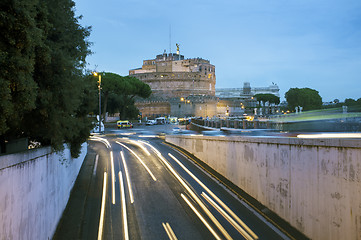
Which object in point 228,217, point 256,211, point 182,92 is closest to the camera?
point 228,217

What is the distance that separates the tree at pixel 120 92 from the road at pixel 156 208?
4734 cm

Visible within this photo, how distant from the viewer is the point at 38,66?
8.12m

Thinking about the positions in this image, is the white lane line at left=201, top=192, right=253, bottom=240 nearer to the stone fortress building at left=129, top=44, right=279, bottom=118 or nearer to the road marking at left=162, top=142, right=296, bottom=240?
the road marking at left=162, top=142, right=296, bottom=240

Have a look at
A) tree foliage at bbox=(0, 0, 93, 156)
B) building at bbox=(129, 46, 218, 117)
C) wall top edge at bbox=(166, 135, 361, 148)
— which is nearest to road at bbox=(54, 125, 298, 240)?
wall top edge at bbox=(166, 135, 361, 148)

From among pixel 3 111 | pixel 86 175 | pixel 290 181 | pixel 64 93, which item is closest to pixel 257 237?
pixel 290 181

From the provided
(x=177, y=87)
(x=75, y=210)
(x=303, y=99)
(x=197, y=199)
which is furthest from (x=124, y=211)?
(x=177, y=87)

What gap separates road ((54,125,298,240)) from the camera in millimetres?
10188

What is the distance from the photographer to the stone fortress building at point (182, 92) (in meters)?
108

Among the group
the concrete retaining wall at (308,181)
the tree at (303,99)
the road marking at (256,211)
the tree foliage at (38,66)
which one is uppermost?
the tree at (303,99)

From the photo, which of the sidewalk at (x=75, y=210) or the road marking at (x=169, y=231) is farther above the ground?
the sidewalk at (x=75, y=210)

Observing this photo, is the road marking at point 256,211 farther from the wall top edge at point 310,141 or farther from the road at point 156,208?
the wall top edge at point 310,141

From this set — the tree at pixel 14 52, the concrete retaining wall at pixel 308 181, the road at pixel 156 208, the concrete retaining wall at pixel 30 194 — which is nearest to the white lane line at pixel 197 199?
the road at pixel 156 208

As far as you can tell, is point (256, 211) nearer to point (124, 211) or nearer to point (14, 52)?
point (124, 211)

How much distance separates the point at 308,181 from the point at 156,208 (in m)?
6.17
